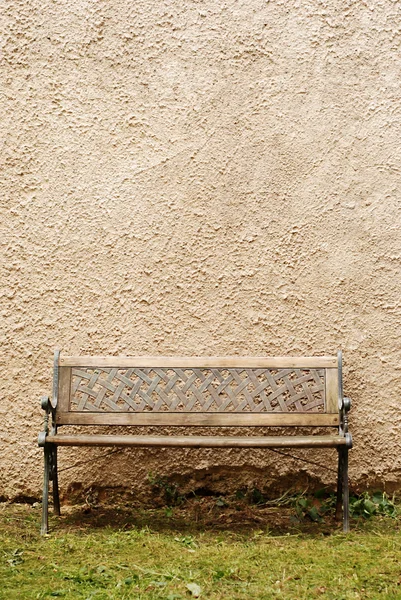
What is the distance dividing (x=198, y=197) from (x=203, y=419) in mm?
1120

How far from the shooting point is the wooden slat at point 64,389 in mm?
3105

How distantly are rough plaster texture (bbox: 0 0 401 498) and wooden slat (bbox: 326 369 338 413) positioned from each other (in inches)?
9.0

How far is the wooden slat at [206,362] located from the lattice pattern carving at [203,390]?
0.03 meters

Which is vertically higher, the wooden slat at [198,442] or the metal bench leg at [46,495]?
the wooden slat at [198,442]

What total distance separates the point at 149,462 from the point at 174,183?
4.65ft

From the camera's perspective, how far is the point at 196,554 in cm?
268

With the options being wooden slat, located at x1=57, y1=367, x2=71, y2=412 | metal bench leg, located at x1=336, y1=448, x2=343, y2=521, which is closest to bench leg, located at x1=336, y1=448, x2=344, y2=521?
metal bench leg, located at x1=336, y1=448, x2=343, y2=521

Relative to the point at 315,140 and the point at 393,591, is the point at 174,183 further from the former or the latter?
the point at 393,591

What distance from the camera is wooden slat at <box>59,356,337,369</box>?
3.10 meters

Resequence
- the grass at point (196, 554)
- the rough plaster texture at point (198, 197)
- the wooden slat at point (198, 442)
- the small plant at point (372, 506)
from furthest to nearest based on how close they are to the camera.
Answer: the rough plaster texture at point (198, 197) → the small plant at point (372, 506) → the wooden slat at point (198, 442) → the grass at point (196, 554)

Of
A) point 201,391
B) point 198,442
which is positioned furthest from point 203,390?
point 198,442

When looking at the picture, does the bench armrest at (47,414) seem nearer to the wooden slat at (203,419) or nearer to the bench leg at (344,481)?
the wooden slat at (203,419)

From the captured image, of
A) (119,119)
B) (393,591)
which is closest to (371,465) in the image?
(393,591)

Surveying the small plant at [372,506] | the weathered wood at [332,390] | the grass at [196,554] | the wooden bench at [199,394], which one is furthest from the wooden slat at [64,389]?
the small plant at [372,506]
